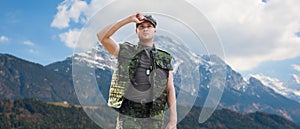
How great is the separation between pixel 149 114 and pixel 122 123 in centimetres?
32

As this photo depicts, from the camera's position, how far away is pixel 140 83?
4.50 meters

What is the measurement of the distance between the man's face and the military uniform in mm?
194

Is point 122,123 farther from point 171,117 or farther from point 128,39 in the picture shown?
point 128,39

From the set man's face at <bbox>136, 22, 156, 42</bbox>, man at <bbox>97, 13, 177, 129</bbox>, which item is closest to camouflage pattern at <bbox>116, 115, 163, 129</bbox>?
man at <bbox>97, 13, 177, 129</bbox>

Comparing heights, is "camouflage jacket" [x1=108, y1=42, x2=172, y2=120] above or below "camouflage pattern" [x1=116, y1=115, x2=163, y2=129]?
above

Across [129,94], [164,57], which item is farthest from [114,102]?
[164,57]

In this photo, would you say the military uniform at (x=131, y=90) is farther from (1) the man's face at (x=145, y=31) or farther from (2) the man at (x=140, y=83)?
(1) the man's face at (x=145, y=31)

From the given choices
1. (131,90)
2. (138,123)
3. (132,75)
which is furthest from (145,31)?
(138,123)

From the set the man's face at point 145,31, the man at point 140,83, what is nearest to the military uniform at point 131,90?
the man at point 140,83

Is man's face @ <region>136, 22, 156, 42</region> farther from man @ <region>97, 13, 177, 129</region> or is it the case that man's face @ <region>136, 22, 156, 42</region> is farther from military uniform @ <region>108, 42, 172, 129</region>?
military uniform @ <region>108, 42, 172, 129</region>

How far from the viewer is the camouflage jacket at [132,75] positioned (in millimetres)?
4422

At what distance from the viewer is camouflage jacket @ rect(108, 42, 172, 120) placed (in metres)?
4.42

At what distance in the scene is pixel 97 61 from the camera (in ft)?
16.3

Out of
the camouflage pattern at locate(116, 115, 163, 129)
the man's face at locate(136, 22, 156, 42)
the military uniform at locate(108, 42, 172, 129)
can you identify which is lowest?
the camouflage pattern at locate(116, 115, 163, 129)
